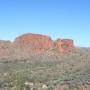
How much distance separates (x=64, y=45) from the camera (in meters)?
114

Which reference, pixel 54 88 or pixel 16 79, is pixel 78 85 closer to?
pixel 54 88

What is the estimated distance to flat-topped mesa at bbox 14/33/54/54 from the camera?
11306 cm

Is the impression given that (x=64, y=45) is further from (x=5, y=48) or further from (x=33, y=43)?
(x=5, y=48)

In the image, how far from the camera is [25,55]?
10669cm

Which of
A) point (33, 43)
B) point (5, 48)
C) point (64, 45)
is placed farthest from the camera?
point (33, 43)

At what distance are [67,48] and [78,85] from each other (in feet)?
246

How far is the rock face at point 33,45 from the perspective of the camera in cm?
11003

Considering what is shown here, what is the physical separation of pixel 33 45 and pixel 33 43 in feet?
4.52

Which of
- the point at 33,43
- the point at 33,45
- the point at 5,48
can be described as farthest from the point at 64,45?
the point at 5,48

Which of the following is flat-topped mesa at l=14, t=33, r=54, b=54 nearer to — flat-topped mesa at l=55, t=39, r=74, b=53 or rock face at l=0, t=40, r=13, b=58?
flat-topped mesa at l=55, t=39, r=74, b=53

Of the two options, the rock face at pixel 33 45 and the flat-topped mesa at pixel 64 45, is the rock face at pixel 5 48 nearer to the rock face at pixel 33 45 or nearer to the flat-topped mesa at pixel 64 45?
the rock face at pixel 33 45

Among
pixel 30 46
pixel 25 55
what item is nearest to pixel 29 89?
pixel 25 55

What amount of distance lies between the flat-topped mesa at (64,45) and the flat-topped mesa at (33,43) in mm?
2704

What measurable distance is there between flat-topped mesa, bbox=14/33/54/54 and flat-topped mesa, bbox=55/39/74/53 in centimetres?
270
